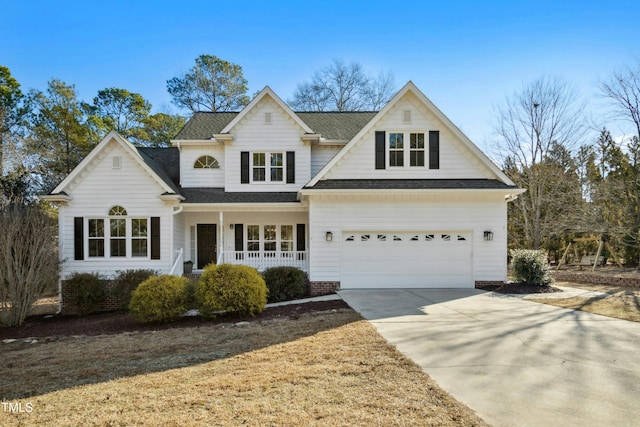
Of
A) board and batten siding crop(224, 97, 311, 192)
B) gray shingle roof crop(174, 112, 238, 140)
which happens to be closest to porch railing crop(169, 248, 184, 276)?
board and batten siding crop(224, 97, 311, 192)

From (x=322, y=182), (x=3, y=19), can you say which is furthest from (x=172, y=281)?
(x=3, y=19)

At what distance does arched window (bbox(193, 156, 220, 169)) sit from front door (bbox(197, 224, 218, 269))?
2.54 metres

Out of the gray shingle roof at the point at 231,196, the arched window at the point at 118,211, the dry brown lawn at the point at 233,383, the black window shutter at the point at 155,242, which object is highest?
the gray shingle roof at the point at 231,196

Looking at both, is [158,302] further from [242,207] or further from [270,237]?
[270,237]

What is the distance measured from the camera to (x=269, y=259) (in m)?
15.2

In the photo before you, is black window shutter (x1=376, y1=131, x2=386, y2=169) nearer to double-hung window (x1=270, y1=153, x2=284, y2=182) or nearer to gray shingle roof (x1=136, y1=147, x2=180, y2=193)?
double-hung window (x1=270, y1=153, x2=284, y2=182)

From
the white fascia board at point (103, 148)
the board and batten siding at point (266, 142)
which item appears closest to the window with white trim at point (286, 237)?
the board and batten siding at point (266, 142)

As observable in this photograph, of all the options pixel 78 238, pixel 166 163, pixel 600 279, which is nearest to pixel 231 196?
pixel 166 163

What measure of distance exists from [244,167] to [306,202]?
3488 mm

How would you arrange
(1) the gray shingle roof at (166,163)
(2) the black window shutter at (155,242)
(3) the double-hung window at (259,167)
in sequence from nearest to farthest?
1. (2) the black window shutter at (155,242)
2. (1) the gray shingle roof at (166,163)
3. (3) the double-hung window at (259,167)

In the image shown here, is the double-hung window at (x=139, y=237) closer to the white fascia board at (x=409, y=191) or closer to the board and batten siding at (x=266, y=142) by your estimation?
the board and batten siding at (x=266, y=142)

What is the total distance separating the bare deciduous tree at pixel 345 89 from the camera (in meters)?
32.0

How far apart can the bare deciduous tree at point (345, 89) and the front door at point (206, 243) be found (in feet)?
60.0

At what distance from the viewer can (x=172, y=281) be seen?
10641 mm
